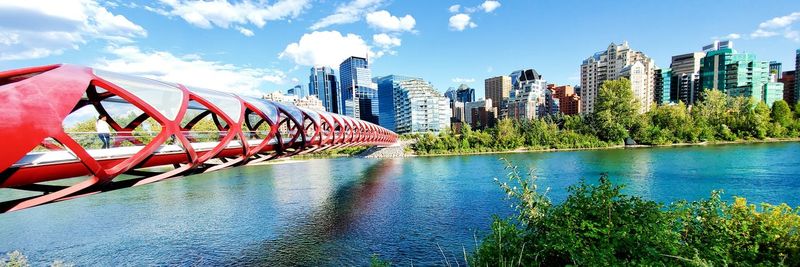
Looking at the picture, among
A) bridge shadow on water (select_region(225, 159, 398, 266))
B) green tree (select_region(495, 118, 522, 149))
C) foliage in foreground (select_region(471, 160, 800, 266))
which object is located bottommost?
bridge shadow on water (select_region(225, 159, 398, 266))

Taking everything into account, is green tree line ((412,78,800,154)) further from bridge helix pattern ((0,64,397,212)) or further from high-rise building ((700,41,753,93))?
bridge helix pattern ((0,64,397,212))

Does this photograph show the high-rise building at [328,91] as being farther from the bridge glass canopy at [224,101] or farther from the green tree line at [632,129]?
the bridge glass canopy at [224,101]

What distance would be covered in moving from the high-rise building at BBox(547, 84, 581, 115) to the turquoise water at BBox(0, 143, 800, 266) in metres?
69.8

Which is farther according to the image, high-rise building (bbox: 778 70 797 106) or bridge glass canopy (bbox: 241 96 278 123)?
high-rise building (bbox: 778 70 797 106)

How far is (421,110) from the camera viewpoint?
97750 millimetres

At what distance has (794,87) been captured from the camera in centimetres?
9156

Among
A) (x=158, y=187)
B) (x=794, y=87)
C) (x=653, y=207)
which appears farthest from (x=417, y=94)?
(x=794, y=87)

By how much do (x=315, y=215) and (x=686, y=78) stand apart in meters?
119

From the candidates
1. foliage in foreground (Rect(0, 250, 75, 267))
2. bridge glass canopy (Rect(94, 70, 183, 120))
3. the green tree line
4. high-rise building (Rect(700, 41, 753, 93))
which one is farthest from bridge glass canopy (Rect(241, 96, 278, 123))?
high-rise building (Rect(700, 41, 753, 93))

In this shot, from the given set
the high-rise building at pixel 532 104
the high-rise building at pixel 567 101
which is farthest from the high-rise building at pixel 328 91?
the high-rise building at pixel 567 101

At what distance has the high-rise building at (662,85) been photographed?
98.0 m

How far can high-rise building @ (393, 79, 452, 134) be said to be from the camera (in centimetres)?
9694

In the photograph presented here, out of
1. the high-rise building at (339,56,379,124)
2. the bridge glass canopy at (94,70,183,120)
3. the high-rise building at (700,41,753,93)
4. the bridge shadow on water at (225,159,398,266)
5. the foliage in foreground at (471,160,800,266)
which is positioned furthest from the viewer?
the high-rise building at (339,56,379,124)

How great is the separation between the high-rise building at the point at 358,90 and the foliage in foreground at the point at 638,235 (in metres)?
155
